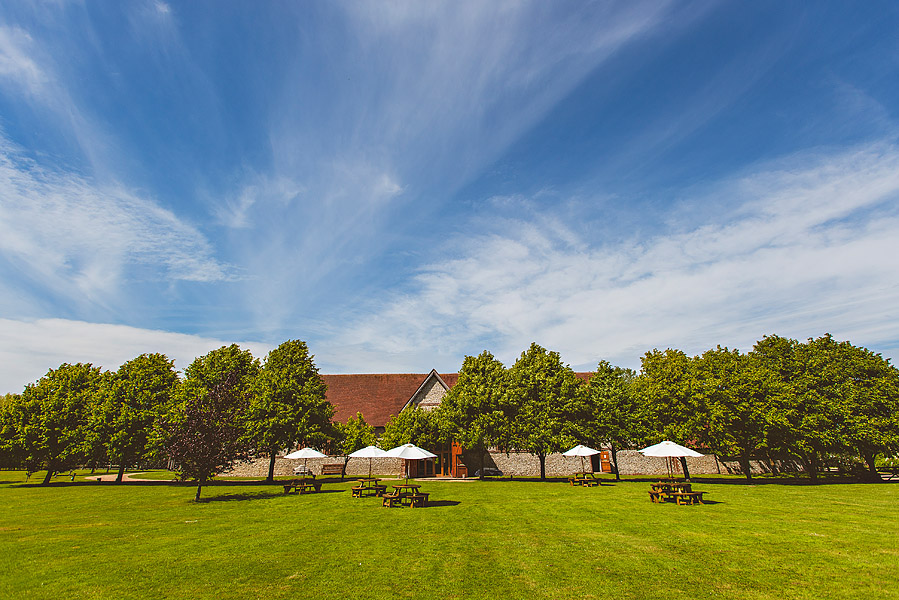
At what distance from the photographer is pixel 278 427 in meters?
30.8

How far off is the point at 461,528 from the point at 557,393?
21.3 meters

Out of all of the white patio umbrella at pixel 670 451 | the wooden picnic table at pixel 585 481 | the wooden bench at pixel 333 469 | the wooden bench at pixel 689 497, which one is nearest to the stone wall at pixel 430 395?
the wooden bench at pixel 333 469

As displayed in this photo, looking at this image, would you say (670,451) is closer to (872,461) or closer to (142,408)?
(872,461)

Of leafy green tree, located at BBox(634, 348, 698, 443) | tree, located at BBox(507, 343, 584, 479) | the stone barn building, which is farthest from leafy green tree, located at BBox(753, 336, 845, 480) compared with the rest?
tree, located at BBox(507, 343, 584, 479)

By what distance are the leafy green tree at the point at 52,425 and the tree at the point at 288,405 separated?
14889 mm

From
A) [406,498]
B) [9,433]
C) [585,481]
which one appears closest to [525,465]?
[585,481]

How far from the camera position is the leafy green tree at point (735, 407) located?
1169 inches

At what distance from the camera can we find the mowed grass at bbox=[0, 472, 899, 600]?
8.98m

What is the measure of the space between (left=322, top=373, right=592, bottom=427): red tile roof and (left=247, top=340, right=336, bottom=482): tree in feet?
43.1

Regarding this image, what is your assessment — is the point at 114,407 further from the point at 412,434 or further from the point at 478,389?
the point at 478,389

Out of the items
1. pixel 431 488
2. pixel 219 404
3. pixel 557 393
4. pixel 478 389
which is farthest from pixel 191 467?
pixel 557 393

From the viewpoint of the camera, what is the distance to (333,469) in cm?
4269

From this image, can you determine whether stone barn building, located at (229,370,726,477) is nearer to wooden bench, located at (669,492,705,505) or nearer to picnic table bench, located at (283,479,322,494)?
picnic table bench, located at (283,479,322,494)

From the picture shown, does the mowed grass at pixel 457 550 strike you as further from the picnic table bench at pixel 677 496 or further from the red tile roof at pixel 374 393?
the red tile roof at pixel 374 393
